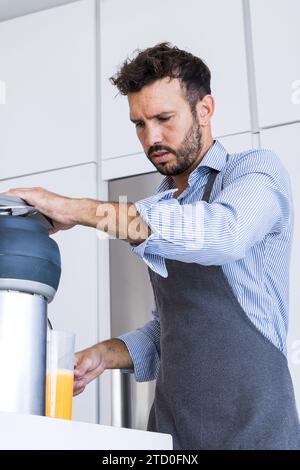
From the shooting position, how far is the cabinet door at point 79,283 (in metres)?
2.05

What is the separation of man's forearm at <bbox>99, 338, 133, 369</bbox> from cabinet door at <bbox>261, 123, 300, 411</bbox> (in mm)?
619

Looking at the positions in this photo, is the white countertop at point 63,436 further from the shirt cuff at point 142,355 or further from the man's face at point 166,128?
the man's face at point 166,128

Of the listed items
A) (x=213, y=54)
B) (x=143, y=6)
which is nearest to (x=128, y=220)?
(x=213, y=54)

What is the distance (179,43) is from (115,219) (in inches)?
52.7

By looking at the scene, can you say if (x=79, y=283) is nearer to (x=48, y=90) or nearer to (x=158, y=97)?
(x=48, y=90)

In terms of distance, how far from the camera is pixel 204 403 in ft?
3.76

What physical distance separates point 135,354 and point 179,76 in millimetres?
569

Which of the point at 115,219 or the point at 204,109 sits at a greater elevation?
the point at 204,109

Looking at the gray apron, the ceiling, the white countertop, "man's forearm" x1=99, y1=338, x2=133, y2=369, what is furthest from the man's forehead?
the ceiling

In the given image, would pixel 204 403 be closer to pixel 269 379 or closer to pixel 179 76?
pixel 269 379

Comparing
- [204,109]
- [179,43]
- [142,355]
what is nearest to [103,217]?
[142,355]

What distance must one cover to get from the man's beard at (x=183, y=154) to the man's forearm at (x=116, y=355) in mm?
350

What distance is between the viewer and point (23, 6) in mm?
2459

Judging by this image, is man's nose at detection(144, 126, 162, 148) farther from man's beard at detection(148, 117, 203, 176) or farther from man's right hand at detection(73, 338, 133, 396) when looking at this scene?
man's right hand at detection(73, 338, 133, 396)
